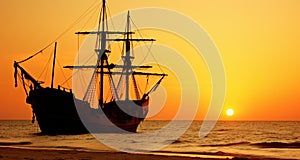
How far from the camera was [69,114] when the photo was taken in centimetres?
8594

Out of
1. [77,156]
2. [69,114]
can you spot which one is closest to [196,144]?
[69,114]

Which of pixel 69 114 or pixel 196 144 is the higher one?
pixel 69 114

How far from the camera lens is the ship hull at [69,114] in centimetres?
8269

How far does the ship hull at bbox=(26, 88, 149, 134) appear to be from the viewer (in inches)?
3255

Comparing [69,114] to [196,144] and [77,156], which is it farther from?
[77,156]

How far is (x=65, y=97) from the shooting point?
278 ft

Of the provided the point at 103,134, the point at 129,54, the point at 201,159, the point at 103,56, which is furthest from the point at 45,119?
the point at 201,159

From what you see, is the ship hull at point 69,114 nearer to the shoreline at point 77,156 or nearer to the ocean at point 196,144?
the ocean at point 196,144

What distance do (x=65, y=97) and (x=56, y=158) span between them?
55510 mm

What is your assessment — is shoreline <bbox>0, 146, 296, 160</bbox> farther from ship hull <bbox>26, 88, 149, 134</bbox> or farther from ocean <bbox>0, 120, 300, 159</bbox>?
ship hull <bbox>26, 88, 149, 134</bbox>

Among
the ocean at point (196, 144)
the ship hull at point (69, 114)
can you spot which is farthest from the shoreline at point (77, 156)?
the ship hull at point (69, 114)

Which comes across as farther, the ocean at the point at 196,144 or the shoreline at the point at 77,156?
the ocean at the point at 196,144

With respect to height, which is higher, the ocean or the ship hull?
the ship hull

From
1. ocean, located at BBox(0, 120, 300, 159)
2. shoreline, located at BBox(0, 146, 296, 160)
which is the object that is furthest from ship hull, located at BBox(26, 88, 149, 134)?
shoreline, located at BBox(0, 146, 296, 160)
